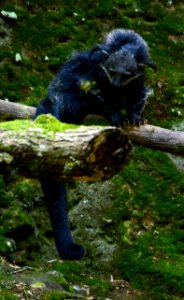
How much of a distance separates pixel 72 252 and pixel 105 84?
50.1 inches

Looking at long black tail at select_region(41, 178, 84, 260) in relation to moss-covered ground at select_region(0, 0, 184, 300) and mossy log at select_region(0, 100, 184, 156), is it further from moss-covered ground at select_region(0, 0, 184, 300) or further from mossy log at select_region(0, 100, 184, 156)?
moss-covered ground at select_region(0, 0, 184, 300)

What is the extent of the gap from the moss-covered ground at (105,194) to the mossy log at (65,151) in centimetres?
204

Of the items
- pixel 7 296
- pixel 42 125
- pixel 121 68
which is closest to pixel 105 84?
pixel 121 68

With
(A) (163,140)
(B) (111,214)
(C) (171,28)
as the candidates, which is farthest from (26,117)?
(C) (171,28)

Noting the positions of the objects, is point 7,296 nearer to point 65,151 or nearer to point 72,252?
point 72,252

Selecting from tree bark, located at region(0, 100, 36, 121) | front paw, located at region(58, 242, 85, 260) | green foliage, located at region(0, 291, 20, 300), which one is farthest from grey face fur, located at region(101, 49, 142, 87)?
green foliage, located at region(0, 291, 20, 300)

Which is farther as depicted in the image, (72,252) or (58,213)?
(58,213)

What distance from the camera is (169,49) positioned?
7707mm

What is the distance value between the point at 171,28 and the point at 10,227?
3500 millimetres

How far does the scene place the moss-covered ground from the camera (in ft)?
18.4

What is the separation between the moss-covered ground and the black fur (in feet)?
4.56

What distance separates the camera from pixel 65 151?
8.52ft

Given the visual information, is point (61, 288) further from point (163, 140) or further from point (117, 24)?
point (117, 24)

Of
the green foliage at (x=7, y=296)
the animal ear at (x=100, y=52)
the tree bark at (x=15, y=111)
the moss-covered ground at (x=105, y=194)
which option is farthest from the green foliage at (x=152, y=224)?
the animal ear at (x=100, y=52)
